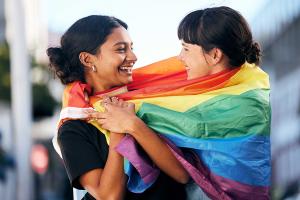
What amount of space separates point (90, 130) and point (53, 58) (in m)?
0.32

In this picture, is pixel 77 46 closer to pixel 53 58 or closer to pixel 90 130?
pixel 53 58

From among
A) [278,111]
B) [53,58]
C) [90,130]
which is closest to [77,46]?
[53,58]

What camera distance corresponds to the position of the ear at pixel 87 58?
9.88 ft

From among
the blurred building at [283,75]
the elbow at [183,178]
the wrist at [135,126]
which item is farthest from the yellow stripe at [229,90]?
the blurred building at [283,75]

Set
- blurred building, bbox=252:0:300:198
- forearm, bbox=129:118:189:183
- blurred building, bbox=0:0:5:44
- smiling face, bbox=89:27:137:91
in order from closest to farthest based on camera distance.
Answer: forearm, bbox=129:118:189:183 → smiling face, bbox=89:27:137:91 → blurred building, bbox=252:0:300:198 → blurred building, bbox=0:0:5:44

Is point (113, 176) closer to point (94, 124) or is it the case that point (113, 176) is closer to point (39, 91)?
point (94, 124)

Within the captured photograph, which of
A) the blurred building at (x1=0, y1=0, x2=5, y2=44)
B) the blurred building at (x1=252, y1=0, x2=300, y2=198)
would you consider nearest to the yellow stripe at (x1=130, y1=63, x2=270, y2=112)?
the blurred building at (x1=252, y1=0, x2=300, y2=198)

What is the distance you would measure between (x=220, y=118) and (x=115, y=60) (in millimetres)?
432

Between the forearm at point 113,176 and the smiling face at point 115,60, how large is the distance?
0.26 m

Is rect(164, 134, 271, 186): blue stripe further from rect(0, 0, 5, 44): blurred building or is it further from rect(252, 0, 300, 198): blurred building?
rect(0, 0, 5, 44): blurred building

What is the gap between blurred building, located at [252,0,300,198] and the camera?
3162 cm

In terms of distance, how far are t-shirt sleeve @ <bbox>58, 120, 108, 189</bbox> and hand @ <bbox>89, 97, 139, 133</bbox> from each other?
58mm

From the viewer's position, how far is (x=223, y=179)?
2742 mm

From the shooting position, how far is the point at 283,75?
38500 millimetres
